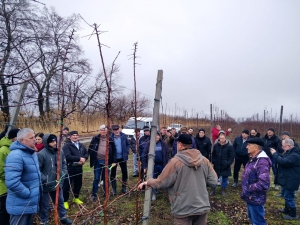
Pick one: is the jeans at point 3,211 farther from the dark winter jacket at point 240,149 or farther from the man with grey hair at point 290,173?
the dark winter jacket at point 240,149

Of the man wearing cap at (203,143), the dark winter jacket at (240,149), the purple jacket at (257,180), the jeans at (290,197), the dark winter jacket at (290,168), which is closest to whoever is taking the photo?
the purple jacket at (257,180)

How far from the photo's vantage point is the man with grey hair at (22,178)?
2.64 metres

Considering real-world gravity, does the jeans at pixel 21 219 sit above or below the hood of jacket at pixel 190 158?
below

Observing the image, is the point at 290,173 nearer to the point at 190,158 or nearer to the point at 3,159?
the point at 190,158

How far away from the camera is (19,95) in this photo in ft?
11.3

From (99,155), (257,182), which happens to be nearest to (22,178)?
(99,155)

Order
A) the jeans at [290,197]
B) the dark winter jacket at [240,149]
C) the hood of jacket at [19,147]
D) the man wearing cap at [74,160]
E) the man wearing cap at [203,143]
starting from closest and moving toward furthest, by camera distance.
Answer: the hood of jacket at [19,147], the jeans at [290,197], the man wearing cap at [74,160], the dark winter jacket at [240,149], the man wearing cap at [203,143]

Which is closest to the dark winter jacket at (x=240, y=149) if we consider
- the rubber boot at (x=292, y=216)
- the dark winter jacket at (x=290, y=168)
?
the dark winter jacket at (x=290, y=168)

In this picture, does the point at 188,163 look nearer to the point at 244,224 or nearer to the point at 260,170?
the point at 260,170

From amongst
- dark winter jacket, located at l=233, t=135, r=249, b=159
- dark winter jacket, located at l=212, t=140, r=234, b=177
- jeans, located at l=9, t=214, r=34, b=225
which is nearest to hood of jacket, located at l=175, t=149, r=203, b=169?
jeans, located at l=9, t=214, r=34, b=225

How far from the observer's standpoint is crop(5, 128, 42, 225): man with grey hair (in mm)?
2641

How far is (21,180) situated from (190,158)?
2.20 m

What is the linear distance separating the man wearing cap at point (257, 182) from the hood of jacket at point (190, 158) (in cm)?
120

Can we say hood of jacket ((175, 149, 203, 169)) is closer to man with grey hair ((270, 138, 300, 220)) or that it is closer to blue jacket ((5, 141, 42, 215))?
blue jacket ((5, 141, 42, 215))
